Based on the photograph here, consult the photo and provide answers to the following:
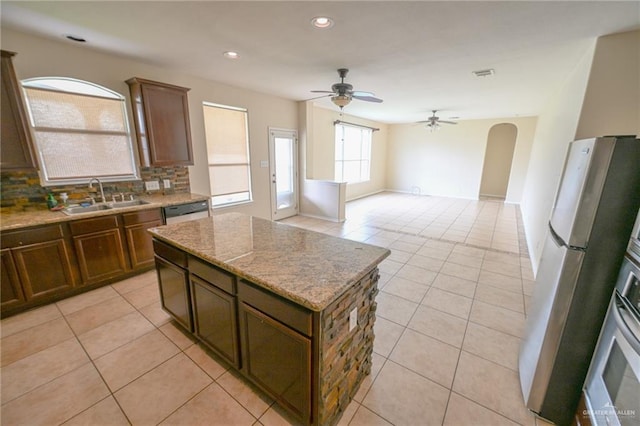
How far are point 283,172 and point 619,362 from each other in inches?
210

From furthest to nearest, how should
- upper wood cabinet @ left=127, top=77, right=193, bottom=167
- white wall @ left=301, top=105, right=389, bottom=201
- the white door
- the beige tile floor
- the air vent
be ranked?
white wall @ left=301, top=105, right=389, bottom=201 → the white door → the air vent → upper wood cabinet @ left=127, top=77, right=193, bottom=167 → the beige tile floor

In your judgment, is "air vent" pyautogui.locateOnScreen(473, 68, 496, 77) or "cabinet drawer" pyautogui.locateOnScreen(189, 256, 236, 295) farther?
"air vent" pyautogui.locateOnScreen(473, 68, 496, 77)

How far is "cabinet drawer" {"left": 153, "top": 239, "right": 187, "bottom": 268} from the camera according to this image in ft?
6.00

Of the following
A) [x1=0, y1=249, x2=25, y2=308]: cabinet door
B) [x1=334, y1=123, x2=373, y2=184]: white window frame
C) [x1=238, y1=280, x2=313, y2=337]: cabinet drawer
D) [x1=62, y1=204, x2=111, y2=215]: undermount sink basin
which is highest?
[x1=334, y1=123, x2=373, y2=184]: white window frame

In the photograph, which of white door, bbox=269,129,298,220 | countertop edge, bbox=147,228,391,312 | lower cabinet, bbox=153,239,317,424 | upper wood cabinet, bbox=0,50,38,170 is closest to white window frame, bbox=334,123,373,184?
white door, bbox=269,129,298,220

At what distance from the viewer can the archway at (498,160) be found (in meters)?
8.32

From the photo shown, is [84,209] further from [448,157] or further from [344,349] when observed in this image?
[448,157]

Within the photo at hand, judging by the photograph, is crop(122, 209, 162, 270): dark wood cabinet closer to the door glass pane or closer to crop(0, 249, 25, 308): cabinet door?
crop(0, 249, 25, 308): cabinet door

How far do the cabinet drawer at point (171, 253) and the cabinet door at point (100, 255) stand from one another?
1.19 metres

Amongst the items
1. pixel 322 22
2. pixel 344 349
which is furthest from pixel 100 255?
pixel 322 22

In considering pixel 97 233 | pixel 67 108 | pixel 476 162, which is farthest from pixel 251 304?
pixel 476 162

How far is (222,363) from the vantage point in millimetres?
1884

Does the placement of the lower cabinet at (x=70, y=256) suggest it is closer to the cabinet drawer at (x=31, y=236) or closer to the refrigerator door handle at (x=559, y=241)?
the cabinet drawer at (x=31, y=236)

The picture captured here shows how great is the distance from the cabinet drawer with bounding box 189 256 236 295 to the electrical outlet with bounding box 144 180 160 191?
2378 millimetres
